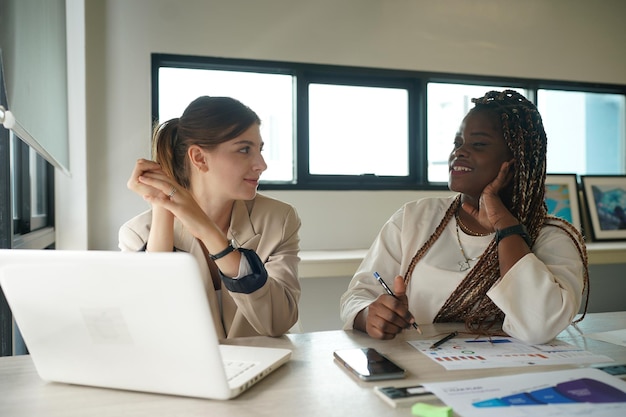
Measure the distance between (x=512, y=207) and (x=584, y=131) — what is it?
2830mm

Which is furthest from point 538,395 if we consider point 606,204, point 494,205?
point 606,204

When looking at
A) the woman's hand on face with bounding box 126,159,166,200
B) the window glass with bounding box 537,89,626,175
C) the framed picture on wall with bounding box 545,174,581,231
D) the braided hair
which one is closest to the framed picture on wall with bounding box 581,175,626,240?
the framed picture on wall with bounding box 545,174,581,231

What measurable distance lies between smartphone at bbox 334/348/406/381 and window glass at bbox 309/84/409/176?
7.69 feet

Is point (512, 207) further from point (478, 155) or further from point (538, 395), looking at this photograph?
point (538, 395)

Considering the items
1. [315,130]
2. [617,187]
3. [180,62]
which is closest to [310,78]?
[315,130]

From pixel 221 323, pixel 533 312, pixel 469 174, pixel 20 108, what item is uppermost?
A: pixel 20 108

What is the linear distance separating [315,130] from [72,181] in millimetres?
1439

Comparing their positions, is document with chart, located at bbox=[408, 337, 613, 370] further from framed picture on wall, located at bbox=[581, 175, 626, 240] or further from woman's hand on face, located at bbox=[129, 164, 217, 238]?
framed picture on wall, located at bbox=[581, 175, 626, 240]

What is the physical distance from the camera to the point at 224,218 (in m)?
1.72

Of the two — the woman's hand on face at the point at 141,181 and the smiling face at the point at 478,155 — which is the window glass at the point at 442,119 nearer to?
the smiling face at the point at 478,155

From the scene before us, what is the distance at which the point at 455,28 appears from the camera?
11.3 feet

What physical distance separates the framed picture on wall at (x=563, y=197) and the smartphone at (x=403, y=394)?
10.1 ft

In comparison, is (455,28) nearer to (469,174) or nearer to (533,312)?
(469,174)

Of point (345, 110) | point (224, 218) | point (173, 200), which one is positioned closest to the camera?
point (173, 200)
